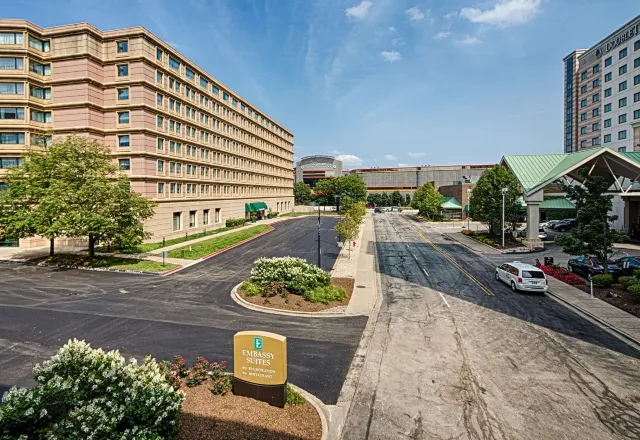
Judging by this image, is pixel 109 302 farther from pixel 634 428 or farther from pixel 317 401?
pixel 634 428

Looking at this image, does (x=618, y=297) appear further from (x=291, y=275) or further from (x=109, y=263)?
(x=109, y=263)

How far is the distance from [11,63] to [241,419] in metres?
47.0

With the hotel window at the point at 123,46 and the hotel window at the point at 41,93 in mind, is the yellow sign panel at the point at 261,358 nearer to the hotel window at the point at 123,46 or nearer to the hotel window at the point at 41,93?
the hotel window at the point at 123,46

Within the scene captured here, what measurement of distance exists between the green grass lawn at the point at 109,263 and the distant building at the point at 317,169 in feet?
439

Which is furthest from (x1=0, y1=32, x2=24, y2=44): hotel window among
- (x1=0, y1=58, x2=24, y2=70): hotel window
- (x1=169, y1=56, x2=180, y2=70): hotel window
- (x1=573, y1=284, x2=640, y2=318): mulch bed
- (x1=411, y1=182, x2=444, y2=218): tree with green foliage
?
(x1=411, y1=182, x2=444, y2=218): tree with green foliage

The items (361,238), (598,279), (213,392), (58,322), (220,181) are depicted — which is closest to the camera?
(213,392)

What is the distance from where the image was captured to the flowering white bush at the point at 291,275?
20.5 m

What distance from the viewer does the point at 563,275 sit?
83.4 ft

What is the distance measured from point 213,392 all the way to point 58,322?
11.8 meters

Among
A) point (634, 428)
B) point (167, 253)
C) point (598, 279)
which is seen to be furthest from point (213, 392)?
point (167, 253)

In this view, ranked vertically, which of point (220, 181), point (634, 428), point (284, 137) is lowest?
point (634, 428)

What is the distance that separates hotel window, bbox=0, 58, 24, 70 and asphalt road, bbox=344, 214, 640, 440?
44788mm

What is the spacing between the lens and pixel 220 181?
59281mm

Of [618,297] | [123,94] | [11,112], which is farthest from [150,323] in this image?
[11,112]
